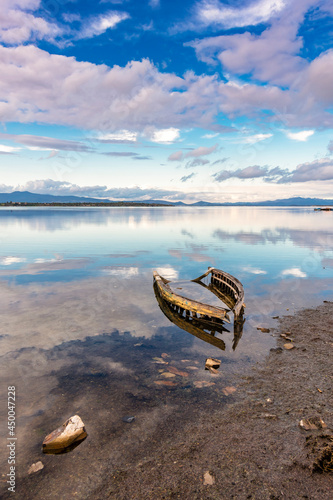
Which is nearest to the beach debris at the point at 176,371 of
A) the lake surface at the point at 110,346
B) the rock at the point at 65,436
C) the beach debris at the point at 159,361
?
the lake surface at the point at 110,346

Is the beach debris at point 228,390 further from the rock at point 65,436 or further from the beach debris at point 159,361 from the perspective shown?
the rock at point 65,436

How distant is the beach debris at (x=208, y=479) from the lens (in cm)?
754

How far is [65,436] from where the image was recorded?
8.81 metres

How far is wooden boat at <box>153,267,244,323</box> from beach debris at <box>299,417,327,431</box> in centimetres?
825

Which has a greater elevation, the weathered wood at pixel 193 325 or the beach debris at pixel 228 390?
the beach debris at pixel 228 390

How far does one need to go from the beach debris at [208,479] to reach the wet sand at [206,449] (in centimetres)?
4

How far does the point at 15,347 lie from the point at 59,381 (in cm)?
472

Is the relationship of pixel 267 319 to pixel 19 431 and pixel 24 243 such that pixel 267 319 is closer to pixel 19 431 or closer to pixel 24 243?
pixel 19 431

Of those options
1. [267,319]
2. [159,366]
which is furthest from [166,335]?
[267,319]

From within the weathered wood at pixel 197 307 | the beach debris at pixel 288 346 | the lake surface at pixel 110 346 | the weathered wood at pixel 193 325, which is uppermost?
the weathered wood at pixel 197 307

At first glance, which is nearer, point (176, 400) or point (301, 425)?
point (301, 425)

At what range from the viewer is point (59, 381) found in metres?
12.4

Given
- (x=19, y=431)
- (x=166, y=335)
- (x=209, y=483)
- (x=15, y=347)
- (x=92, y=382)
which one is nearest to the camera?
(x=209, y=483)

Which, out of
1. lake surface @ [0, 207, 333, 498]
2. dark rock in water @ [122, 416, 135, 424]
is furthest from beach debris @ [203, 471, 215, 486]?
dark rock in water @ [122, 416, 135, 424]
